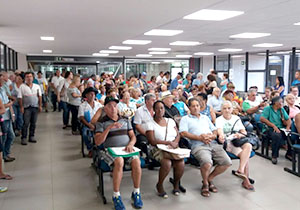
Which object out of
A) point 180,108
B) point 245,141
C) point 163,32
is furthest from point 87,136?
point 163,32

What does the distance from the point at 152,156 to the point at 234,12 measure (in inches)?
115

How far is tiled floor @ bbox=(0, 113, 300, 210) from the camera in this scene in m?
3.31

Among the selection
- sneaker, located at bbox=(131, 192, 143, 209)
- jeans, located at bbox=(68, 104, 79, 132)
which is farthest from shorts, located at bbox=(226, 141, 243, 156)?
jeans, located at bbox=(68, 104, 79, 132)

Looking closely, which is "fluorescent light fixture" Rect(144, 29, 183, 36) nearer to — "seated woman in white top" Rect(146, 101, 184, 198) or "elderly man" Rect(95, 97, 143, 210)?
"seated woman in white top" Rect(146, 101, 184, 198)

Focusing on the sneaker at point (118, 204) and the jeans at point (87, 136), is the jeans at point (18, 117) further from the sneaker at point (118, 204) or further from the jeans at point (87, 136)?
the sneaker at point (118, 204)

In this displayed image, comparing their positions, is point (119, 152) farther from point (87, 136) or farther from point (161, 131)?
point (87, 136)

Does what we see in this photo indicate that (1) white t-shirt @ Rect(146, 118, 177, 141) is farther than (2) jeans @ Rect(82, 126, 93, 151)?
No

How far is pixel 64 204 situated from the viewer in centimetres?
330

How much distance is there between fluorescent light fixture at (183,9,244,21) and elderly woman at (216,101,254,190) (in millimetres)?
1678

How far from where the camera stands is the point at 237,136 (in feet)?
13.1

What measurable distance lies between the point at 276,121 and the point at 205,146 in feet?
6.70

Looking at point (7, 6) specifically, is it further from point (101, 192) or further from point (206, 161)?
point (206, 161)

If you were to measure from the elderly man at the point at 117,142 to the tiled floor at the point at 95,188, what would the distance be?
21 centimetres

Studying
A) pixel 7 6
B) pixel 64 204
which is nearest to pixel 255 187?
pixel 64 204
